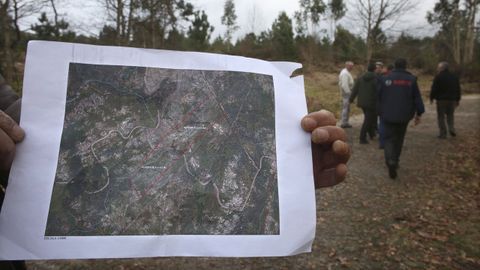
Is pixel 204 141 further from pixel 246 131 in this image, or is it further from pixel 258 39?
pixel 258 39

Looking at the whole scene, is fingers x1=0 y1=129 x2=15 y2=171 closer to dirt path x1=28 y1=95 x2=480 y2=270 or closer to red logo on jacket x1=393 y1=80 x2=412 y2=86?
dirt path x1=28 y1=95 x2=480 y2=270

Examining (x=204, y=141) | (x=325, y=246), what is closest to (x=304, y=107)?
(x=204, y=141)

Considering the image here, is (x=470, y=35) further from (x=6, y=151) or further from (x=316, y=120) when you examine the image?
(x=6, y=151)

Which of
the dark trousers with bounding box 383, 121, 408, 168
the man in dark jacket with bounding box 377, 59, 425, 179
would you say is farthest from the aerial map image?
the dark trousers with bounding box 383, 121, 408, 168

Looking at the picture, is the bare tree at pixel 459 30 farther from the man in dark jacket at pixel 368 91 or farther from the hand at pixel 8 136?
the hand at pixel 8 136

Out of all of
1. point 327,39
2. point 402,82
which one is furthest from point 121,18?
point 327,39

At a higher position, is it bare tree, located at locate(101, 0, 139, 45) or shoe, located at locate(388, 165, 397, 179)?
bare tree, located at locate(101, 0, 139, 45)
